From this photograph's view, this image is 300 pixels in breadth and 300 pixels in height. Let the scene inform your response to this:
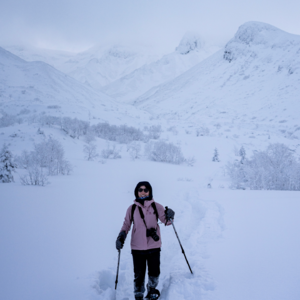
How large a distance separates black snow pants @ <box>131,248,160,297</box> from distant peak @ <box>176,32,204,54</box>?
138m

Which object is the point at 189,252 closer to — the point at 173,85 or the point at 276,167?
the point at 276,167

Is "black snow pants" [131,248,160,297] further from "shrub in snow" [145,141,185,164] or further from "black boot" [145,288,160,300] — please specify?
"shrub in snow" [145,141,185,164]

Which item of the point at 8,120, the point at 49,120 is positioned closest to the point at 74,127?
the point at 49,120

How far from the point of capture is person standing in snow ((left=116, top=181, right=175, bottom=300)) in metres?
2.62

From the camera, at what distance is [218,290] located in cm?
255

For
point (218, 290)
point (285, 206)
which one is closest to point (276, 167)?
point (285, 206)

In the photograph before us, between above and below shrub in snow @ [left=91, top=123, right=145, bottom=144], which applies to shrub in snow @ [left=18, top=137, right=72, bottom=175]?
below

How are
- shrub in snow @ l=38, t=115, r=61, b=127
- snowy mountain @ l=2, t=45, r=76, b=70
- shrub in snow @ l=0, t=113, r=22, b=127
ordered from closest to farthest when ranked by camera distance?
1. shrub in snow @ l=0, t=113, r=22, b=127
2. shrub in snow @ l=38, t=115, r=61, b=127
3. snowy mountain @ l=2, t=45, r=76, b=70

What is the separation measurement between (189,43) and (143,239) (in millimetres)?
151520

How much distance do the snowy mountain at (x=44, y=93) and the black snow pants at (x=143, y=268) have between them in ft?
86.2

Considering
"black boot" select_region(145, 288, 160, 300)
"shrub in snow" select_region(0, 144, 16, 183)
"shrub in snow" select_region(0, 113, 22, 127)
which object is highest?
"shrub in snow" select_region(0, 113, 22, 127)

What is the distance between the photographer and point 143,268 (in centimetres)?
270

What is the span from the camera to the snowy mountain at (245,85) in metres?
34.6

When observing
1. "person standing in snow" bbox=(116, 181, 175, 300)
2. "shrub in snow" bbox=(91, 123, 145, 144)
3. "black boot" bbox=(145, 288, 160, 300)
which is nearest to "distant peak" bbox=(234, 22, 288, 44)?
"shrub in snow" bbox=(91, 123, 145, 144)
